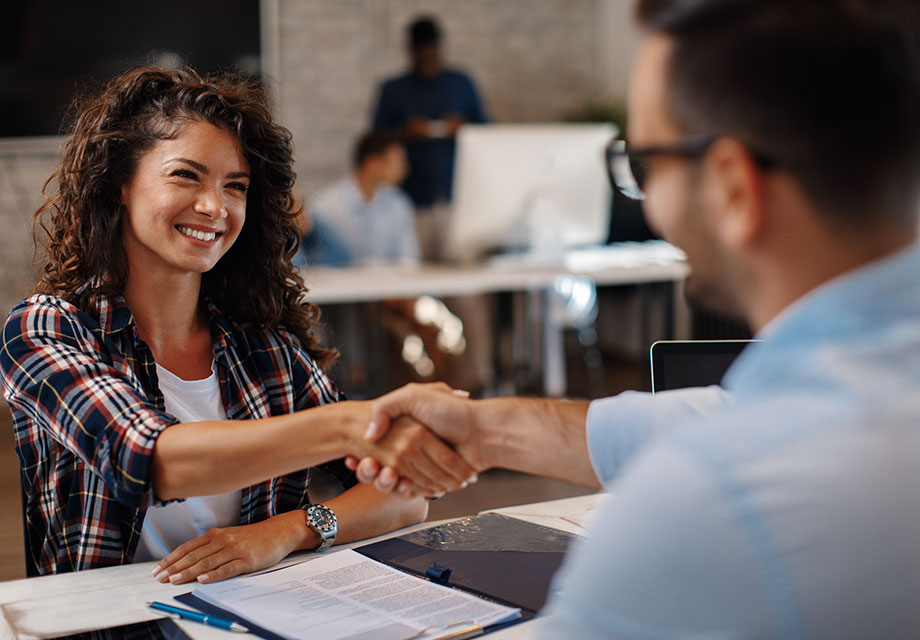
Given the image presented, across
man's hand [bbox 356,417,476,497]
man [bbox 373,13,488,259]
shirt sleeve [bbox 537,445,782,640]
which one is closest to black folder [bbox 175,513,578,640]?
man's hand [bbox 356,417,476,497]

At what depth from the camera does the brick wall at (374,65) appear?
527cm

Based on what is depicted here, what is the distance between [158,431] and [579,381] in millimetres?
4522

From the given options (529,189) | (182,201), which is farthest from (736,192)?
(529,189)

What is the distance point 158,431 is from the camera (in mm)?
1141

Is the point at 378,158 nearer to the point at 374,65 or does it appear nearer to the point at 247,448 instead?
the point at 374,65

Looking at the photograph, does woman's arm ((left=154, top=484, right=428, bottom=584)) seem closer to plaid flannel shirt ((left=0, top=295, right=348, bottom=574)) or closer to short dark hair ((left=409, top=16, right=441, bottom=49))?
plaid flannel shirt ((left=0, top=295, right=348, bottom=574))

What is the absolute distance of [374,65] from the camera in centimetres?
612

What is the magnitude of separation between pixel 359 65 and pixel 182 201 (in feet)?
15.9

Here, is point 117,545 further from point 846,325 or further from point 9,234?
point 9,234

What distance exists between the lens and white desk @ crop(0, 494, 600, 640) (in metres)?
1.02

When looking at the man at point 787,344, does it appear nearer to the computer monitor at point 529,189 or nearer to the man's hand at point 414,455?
the man's hand at point 414,455

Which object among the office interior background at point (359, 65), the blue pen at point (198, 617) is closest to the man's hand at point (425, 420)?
the blue pen at point (198, 617)

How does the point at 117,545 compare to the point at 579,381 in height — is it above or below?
above

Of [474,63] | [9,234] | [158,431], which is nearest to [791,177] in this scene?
[158,431]
